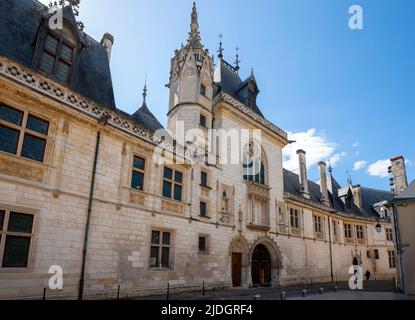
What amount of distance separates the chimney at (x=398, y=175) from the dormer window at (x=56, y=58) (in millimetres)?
22284

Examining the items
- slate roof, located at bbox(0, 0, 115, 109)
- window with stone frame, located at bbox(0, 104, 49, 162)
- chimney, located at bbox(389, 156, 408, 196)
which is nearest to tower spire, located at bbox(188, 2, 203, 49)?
slate roof, located at bbox(0, 0, 115, 109)

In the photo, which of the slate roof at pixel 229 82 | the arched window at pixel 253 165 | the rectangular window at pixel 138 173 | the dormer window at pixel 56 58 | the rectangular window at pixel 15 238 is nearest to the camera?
the rectangular window at pixel 15 238

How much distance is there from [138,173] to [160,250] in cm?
338

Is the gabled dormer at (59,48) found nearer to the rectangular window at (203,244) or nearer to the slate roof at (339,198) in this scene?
the rectangular window at (203,244)

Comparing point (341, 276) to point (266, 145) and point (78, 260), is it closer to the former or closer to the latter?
point (266, 145)

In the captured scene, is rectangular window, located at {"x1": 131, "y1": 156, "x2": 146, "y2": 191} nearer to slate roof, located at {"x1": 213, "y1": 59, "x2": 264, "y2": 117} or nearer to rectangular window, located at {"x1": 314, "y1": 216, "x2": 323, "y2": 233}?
slate roof, located at {"x1": 213, "y1": 59, "x2": 264, "y2": 117}

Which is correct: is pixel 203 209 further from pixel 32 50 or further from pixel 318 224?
pixel 318 224

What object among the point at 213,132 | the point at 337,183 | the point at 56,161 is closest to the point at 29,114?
the point at 56,161

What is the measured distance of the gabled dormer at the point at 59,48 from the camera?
10.1 m

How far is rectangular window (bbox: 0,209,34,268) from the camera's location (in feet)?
26.1

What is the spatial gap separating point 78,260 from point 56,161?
129 inches

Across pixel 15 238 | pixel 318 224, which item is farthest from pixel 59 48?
pixel 318 224

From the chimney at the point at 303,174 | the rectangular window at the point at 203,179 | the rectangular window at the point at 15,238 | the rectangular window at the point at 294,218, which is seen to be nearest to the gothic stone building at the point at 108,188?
the rectangular window at the point at 15,238

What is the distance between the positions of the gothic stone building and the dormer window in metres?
0.04
